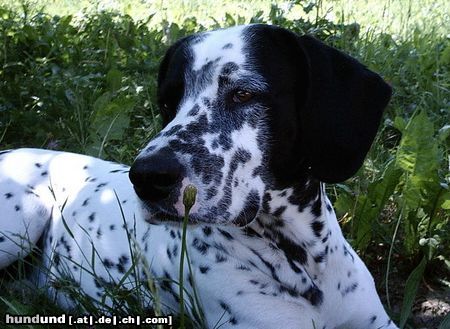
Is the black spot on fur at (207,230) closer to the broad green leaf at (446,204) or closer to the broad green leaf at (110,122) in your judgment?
the broad green leaf at (446,204)

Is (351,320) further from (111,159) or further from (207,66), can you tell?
(111,159)

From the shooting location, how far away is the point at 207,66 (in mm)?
2924

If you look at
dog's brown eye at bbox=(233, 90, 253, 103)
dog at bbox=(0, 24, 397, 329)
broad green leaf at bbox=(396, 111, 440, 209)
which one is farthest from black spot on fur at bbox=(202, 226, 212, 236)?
broad green leaf at bbox=(396, 111, 440, 209)

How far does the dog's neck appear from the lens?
304 cm

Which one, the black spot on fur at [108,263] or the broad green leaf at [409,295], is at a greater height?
the black spot on fur at [108,263]

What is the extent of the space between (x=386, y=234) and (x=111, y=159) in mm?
1784

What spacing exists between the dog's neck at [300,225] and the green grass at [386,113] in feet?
1.65

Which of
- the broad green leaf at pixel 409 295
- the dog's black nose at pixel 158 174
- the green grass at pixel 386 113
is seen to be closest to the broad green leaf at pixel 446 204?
the green grass at pixel 386 113

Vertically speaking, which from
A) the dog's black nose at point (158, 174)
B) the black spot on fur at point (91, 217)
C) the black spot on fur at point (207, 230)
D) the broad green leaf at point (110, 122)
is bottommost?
the black spot on fur at point (91, 217)

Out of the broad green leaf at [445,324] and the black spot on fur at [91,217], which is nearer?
the broad green leaf at [445,324]

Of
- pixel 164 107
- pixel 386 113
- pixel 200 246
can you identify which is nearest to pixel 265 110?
pixel 164 107

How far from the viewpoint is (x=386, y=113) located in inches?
208

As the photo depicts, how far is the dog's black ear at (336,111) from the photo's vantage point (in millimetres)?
2902

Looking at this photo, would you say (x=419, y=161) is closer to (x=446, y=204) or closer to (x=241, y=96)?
(x=446, y=204)
